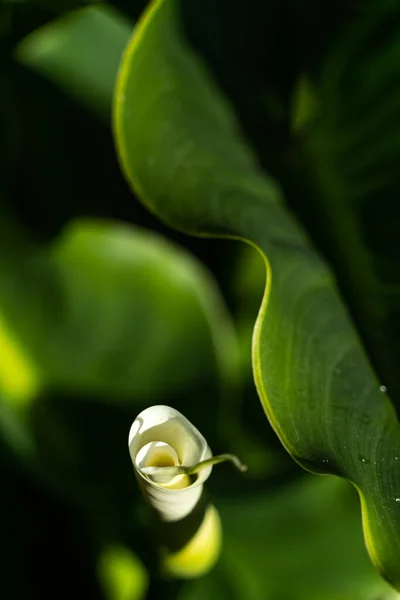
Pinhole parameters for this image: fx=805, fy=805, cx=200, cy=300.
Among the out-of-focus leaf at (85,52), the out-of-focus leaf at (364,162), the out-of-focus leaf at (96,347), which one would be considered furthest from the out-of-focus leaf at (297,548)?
the out-of-focus leaf at (85,52)

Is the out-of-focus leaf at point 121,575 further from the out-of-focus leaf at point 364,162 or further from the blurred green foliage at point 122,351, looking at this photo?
the out-of-focus leaf at point 364,162

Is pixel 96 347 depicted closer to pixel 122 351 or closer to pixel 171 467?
pixel 122 351

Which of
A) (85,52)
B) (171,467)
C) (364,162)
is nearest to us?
(171,467)

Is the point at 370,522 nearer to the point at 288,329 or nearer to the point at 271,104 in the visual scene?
the point at 288,329

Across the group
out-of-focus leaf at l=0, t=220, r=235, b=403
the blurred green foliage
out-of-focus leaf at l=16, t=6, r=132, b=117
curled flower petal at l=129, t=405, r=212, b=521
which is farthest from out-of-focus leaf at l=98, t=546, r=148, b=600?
out-of-focus leaf at l=16, t=6, r=132, b=117

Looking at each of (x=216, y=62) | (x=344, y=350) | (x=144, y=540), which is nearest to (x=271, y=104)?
(x=216, y=62)

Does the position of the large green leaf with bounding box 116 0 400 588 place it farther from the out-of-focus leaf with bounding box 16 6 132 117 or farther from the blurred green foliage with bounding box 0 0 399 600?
the out-of-focus leaf with bounding box 16 6 132 117

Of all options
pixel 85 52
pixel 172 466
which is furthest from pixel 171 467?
pixel 85 52
